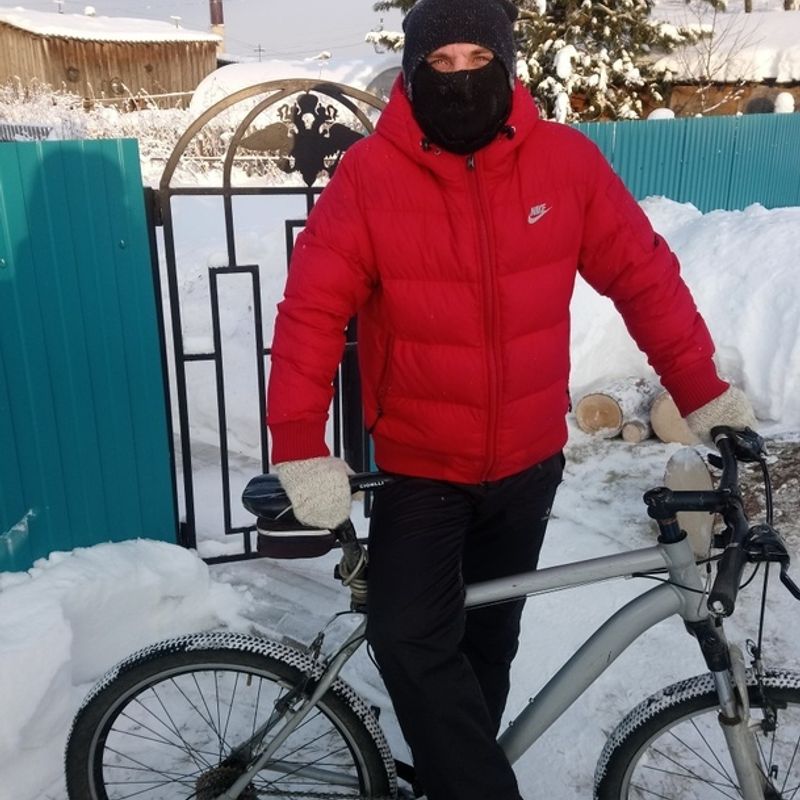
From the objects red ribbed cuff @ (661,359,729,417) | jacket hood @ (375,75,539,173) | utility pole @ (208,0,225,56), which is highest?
utility pole @ (208,0,225,56)

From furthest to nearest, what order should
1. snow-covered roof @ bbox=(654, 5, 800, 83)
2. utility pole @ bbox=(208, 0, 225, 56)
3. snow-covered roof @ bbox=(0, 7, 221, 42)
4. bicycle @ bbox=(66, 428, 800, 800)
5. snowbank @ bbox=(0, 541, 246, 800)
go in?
utility pole @ bbox=(208, 0, 225, 56), snow-covered roof @ bbox=(0, 7, 221, 42), snow-covered roof @ bbox=(654, 5, 800, 83), snowbank @ bbox=(0, 541, 246, 800), bicycle @ bbox=(66, 428, 800, 800)

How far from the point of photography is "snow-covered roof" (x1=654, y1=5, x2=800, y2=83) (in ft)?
56.5

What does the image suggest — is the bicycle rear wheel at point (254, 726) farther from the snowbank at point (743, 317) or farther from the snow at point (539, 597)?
the snowbank at point (743, 317)

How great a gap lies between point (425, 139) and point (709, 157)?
11.3 meters

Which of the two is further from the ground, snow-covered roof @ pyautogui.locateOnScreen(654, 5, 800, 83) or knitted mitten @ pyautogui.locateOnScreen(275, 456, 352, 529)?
snow-covered roof @ pyautogui.locateOnScreen(654, 5, 800, 83)

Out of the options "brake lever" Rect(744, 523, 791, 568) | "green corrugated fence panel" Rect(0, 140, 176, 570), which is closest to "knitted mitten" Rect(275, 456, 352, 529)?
"brake lever" Rect(744, 523, 791, 568)

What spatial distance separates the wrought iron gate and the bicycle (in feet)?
4.44

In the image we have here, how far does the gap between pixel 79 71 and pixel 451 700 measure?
3061cm

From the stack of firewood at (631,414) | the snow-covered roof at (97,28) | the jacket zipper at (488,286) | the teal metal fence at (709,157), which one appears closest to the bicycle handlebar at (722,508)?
the jacket zipper at (488,286)

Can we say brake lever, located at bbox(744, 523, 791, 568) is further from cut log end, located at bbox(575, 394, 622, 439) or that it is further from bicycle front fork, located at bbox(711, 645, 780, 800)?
cut log end, located at bbox(575, 394, 622, 439)

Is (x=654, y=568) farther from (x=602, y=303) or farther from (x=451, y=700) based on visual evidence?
(x=602, y=303)

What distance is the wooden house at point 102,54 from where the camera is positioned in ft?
87.0

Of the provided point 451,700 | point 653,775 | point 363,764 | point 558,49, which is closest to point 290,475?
point 451,700

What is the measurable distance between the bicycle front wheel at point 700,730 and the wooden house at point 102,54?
2669 cm
